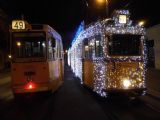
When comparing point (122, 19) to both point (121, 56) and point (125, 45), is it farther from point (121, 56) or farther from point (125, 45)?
point (121, 56)

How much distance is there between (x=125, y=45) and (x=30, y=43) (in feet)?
15.1

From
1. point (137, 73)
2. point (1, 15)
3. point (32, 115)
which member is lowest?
point (32, 115)

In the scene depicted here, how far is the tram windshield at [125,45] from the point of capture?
468 inches

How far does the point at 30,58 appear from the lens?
45.3ft

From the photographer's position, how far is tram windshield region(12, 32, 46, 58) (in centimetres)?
1400

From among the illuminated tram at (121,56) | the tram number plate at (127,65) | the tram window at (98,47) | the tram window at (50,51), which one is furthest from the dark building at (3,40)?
the tram number plate at (127,65)

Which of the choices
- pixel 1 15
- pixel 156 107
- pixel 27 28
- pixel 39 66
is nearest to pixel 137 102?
pixel 156 107

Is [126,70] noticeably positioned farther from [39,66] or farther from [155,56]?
[155,56]

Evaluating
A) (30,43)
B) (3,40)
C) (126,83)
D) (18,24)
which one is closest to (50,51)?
(30,43)

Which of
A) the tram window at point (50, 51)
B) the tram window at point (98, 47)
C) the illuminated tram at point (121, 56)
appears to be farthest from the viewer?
the tram window at point (50, 51)

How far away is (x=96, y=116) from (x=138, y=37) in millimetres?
3965

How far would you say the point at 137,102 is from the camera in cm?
1240

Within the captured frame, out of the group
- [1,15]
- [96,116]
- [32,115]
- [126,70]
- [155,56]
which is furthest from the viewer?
[1,15]

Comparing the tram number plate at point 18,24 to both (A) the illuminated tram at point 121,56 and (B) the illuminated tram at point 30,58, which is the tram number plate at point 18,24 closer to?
(B) the illuminated tram at point 30,58
